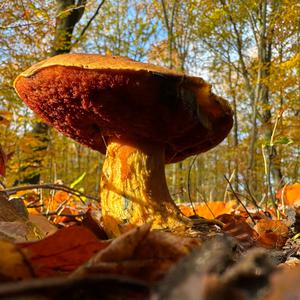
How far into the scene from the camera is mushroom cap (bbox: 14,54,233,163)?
133 cm

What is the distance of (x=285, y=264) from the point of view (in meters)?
1.07

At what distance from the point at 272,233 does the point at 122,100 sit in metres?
0.83

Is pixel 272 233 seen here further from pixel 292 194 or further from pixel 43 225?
pixel 292 194

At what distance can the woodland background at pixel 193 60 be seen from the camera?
579 centimetres

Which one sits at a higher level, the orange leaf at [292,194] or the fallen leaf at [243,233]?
the orange leaf at [292,194]

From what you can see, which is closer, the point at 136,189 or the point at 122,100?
the point at 122,100

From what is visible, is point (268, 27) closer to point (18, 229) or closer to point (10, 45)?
point (10, 45)

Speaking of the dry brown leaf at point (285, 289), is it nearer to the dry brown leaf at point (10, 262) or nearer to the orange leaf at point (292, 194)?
the dry brown leaf at point (10, 262)

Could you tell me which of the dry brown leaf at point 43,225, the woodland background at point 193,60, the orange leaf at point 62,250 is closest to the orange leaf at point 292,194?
the woodland background at point 193,60

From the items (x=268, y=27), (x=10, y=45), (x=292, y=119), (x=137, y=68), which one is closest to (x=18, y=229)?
(x=137, y=68)

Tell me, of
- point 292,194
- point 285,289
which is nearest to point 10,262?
point 285,289

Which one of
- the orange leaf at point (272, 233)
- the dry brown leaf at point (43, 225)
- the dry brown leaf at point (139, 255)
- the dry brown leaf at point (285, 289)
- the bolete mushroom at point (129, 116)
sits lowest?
the orange leaf at point (272, 233)

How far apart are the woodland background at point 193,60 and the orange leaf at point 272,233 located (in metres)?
0.38

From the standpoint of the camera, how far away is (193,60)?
1603 cm
